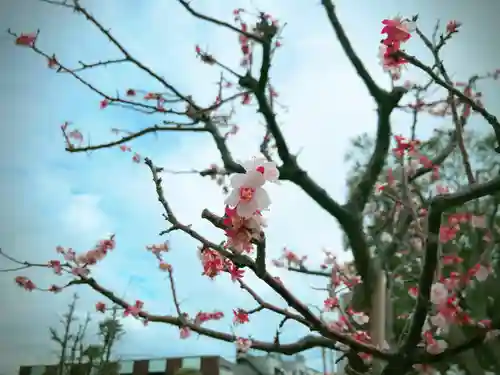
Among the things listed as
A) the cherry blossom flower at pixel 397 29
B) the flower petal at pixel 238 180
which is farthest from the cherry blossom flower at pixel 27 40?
the flower petal at pixel 238 180

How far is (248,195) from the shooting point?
0.76m

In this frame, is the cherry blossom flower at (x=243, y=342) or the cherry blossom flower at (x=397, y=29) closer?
the cherry blossom flower at (x=397, y=29)

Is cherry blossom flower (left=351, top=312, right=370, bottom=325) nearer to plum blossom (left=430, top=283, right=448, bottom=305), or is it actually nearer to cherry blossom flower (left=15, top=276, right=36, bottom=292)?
plum blossom (left=430, top=283, right=448, bottom=305)

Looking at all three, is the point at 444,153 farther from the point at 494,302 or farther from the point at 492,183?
the point at 492,183

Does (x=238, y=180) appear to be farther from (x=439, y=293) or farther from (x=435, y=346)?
(x=435, y=346)

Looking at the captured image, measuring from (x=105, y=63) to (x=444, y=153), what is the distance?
95.6 inches

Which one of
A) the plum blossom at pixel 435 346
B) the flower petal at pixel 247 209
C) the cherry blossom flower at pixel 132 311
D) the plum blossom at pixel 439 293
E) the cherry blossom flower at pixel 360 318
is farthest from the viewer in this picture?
the cherry blossom flower at pixel 360 318

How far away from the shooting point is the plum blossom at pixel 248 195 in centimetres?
75

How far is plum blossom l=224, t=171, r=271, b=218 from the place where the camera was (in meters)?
0.75

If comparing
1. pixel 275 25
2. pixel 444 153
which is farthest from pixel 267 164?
pixel 444 153

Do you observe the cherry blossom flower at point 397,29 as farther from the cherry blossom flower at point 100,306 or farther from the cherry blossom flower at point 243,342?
the cherry blossom flower at point 100,306

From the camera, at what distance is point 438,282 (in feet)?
5.37

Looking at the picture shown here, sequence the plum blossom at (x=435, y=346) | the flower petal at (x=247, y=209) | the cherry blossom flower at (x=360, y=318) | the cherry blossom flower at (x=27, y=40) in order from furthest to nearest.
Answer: the cherry blossom flower at (x=27, y=40) → the cherry blossom flower at (x=360, y=318) → the plum blossom at (x=435, y=346) → the flower petal at (x=247, y=209)

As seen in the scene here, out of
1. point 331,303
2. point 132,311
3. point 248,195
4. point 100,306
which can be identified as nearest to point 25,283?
point 100,306
